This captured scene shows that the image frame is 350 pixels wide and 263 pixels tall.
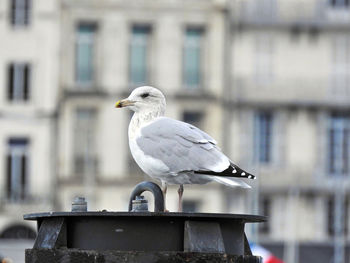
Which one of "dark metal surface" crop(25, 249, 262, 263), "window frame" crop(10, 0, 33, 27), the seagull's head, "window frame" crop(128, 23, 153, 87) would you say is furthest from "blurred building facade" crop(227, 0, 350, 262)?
"dark metal surface" crop(25, 249, 262, 263)

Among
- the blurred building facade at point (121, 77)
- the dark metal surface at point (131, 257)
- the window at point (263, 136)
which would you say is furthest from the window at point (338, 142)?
the dark metal surface at point (131, 257)

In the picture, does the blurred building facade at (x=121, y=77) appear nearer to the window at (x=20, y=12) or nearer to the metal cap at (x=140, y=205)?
the window at (x=20, y=12)

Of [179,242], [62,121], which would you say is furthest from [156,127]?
[62,121]

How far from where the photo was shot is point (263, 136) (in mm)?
61188

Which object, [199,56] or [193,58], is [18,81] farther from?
[199,56]

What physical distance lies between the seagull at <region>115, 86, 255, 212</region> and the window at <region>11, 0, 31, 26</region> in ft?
165

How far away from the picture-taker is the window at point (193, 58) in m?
59.8

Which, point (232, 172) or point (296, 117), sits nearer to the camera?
point (232, 172)

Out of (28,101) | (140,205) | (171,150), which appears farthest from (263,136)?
(140,205)

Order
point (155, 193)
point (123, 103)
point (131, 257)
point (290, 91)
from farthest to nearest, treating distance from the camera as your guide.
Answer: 1. point (290, 91)
2. point (123, 103)
3. point (155, 193)
4. point (131, 257)

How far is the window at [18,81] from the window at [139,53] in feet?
15.7

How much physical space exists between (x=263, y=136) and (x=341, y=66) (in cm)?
504

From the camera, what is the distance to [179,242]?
7523mm

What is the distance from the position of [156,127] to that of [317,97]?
52.5 m
